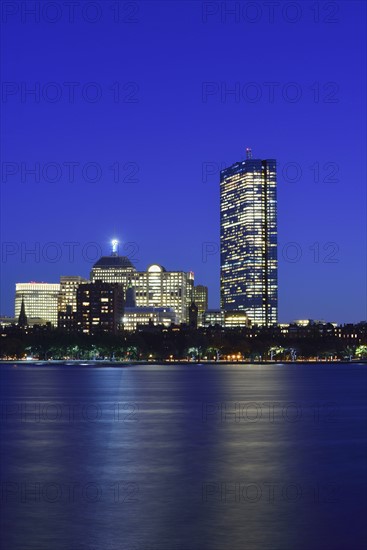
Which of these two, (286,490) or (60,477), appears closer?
(286,490)

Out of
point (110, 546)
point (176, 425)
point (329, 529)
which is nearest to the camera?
point (110, 546)

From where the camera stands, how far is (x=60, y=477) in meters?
37.9

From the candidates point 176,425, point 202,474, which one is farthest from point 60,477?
point 176,425

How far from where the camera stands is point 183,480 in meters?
37.0

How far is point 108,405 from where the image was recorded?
84938 mm

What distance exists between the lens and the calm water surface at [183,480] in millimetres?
26094

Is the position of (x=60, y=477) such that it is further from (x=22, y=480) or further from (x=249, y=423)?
(x=249, y=423)

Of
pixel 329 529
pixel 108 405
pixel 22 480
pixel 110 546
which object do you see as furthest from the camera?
pixel 108 405

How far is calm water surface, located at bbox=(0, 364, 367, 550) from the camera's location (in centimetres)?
2609

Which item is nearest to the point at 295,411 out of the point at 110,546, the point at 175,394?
the point at 175,394

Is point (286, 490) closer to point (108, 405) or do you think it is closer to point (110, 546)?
point (110, 546)

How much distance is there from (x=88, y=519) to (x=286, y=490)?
909 centimetres

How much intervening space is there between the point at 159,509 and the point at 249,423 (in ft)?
116

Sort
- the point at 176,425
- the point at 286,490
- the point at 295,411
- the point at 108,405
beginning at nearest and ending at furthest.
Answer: the point at 286,490, the point at 176,425, the point at 295,411, the point at 108,405
